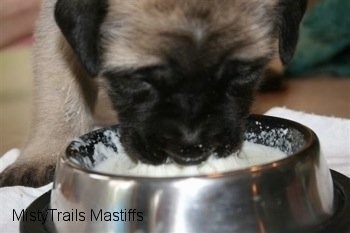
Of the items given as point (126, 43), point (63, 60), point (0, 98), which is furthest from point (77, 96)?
point (0, 98)

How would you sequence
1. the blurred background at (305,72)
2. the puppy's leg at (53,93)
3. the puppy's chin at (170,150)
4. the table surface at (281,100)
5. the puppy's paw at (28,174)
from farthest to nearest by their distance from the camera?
the blurred background at (305,72) → the table surface at (281,100) → the puppy's leg at (53,93) → the puppy's paw at (28,174) → the puppy's chin at (170,150)

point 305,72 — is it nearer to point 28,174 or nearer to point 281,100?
point 281,100

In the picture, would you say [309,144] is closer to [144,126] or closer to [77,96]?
[144,126]

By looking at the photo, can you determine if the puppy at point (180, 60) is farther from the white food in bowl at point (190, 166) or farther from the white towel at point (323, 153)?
the white towel at point (323, 153)

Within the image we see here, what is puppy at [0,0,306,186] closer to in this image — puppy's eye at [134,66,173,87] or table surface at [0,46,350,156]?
puppy's eye at [134,66,173,87]

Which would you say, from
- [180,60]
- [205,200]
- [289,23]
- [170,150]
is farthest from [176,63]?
[289,23]

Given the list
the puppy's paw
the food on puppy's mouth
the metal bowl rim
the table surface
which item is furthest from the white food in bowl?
the table surface

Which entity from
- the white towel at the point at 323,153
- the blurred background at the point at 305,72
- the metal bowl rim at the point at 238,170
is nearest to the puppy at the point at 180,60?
the metal bowl rim at the point at 238,170
